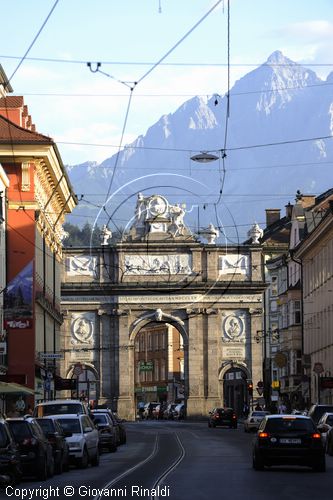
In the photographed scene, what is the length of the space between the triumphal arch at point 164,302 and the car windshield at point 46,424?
7725 cm

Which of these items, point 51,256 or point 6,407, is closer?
point 6,407

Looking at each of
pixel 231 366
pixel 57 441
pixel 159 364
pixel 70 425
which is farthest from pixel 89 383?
pixel 57 441

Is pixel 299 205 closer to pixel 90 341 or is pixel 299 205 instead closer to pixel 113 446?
pixel 90 341

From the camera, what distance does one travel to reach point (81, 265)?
11281 centimetres

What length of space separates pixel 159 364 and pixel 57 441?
131991 millimetres

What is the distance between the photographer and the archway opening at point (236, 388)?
383ft

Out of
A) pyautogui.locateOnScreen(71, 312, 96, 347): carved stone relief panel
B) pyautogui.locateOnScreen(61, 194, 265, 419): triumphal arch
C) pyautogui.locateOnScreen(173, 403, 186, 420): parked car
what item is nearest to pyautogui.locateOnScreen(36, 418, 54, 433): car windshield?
pyautogui.locateOnScreen(61, 194, 265, 419): triumphal arch

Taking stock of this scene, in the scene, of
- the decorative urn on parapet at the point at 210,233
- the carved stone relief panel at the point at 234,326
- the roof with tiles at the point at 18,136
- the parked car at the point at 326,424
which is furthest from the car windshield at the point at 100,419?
the carved stone relief panel at the point at 234,326

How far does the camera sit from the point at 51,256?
8031 centimetres

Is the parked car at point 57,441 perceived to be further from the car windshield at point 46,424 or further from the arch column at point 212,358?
the arch column at point 212,358

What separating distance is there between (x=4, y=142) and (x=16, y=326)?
10266 millimetres

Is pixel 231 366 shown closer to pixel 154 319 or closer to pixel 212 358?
pixel 212 358

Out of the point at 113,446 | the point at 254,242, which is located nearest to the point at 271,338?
the point at 254,242

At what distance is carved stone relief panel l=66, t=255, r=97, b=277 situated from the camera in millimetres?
112312
